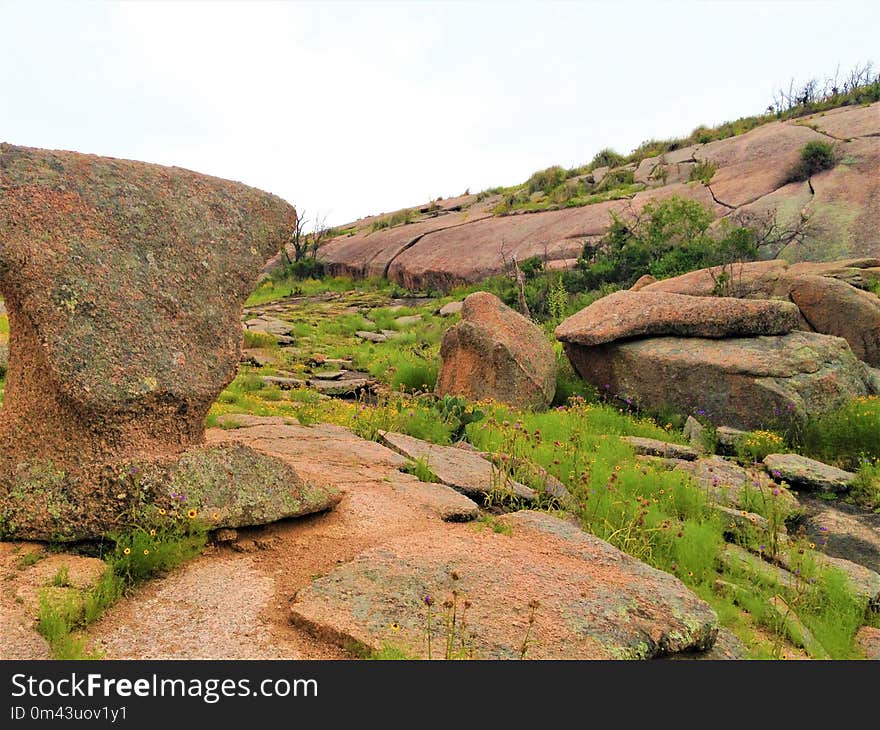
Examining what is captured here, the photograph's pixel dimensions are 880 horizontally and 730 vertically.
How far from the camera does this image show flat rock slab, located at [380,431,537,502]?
16.2 ft

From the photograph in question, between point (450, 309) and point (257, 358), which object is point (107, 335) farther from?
point (450, 309)

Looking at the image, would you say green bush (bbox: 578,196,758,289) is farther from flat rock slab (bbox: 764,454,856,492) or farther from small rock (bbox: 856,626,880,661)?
small rock (bbox: 856,626,880,661)

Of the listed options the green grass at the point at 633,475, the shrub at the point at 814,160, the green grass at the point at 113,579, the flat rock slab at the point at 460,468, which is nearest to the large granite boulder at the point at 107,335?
the green grass at the point at 113,579

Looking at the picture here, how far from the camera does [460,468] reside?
5.38 metres

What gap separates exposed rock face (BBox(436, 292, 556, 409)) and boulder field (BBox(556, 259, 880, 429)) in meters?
0.66

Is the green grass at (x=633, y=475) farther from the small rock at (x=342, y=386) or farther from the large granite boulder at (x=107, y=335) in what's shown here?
the large granite boulder at (x=107, y=335)

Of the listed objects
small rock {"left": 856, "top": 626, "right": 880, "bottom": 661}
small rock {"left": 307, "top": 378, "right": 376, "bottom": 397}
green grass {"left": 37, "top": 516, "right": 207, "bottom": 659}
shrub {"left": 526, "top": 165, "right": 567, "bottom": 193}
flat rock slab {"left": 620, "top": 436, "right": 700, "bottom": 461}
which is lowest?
small rock {"left": 856, "top": 626, "right": 880, "bottom": 661}

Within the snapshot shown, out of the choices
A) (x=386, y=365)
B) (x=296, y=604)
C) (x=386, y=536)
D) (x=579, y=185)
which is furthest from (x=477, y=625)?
(x=579, y=185)

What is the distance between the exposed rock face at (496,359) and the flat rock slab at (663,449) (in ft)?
6.31

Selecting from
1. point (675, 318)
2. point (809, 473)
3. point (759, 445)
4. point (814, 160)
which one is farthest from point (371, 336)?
point (814, 160)

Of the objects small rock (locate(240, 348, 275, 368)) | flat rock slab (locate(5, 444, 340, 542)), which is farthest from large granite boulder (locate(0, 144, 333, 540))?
small rock (locate(240, 348, 275, 368))

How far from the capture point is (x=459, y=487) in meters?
4.91

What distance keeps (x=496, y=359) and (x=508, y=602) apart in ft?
20.6

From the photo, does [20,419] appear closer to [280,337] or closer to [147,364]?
[147,364]
